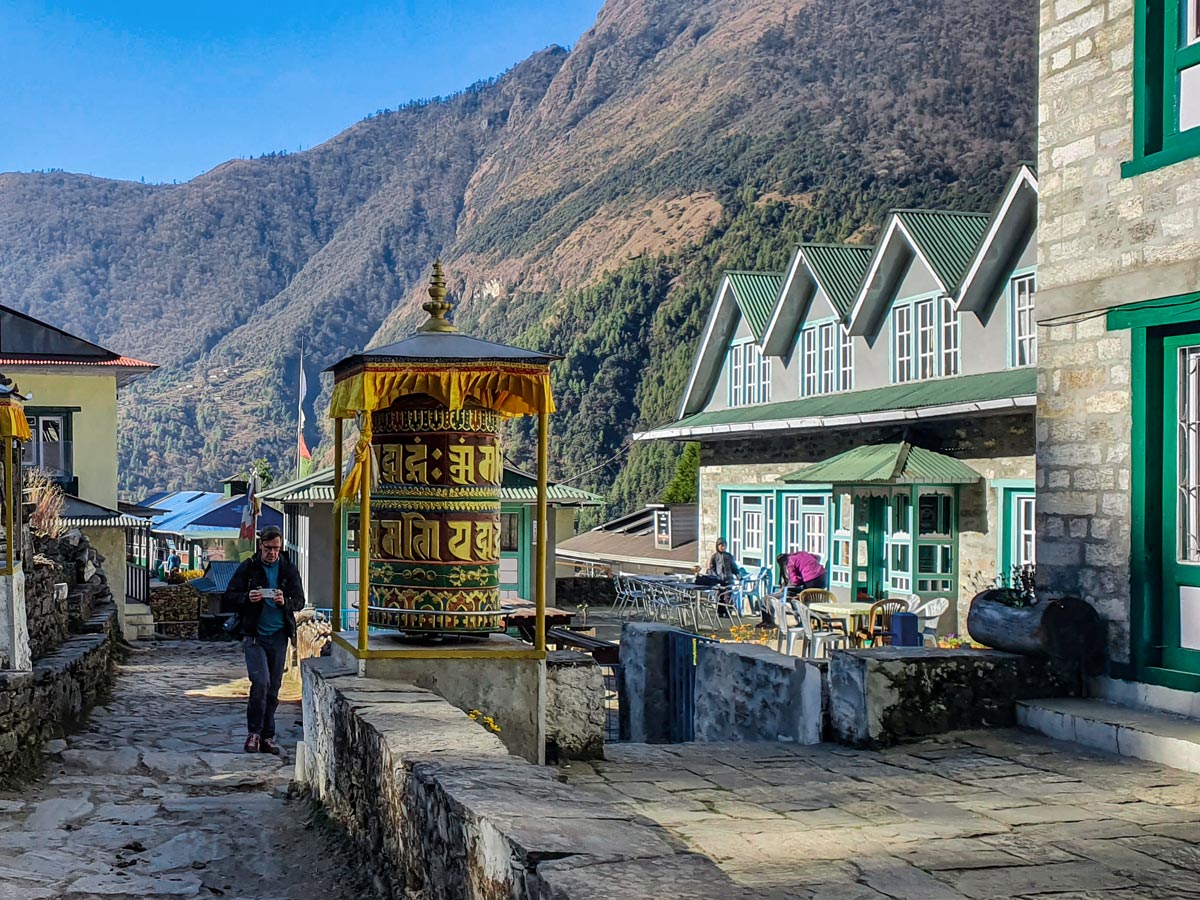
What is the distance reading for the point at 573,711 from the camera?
293 inches

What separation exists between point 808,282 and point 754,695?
16676mm

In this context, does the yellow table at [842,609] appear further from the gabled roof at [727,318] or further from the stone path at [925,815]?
the gabled roof at [727,318]

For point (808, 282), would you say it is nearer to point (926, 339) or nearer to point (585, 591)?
point (926, 339)

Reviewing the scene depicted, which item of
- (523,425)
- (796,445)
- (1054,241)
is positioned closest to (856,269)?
(796,445)

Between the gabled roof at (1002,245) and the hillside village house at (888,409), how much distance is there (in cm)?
2

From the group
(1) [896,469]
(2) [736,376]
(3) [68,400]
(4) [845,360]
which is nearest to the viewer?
(1) [896,469]

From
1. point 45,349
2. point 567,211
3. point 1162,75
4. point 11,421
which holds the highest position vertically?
point 567,211

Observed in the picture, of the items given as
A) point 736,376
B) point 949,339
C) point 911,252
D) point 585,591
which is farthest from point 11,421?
point 585,591

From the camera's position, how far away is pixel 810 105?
90.2 m

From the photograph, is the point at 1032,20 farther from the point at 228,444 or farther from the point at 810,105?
the point at 228,444

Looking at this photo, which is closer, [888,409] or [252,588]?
[252,588]

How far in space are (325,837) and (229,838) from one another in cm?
75

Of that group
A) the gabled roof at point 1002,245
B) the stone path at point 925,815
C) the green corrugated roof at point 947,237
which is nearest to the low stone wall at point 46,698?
the stone path at point 925,815

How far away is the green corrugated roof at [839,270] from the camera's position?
79.4 ft
